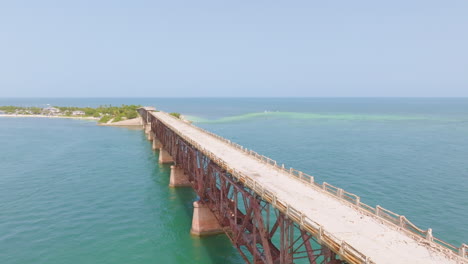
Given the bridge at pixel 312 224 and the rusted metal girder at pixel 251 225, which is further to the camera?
the rusted metal girder at pixel 251 225

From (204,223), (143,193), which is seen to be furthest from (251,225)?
(143,193)

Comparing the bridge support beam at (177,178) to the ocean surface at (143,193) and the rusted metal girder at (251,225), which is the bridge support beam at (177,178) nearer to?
the ocean surface at (143,193)

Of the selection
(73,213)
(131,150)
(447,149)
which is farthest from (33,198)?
(447,149)

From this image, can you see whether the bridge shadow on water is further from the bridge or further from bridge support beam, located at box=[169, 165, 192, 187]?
bridge support beam, located at box=[169, 165, 192, 187]

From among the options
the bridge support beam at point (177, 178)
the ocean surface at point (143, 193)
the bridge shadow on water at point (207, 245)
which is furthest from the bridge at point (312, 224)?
the bridge support beam at point (177, 178)

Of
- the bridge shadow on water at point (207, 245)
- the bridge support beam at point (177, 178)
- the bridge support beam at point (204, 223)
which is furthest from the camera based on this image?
the bridge support beam at point (177, 178)

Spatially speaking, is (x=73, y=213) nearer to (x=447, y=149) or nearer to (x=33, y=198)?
(x=33, y=198)

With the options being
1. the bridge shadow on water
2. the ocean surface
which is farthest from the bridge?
the ocean surface
